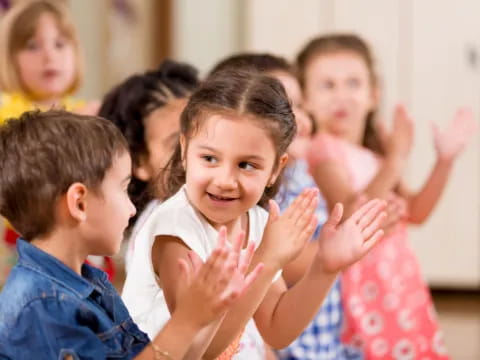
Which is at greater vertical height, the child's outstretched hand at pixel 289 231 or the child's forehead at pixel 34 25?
the child's forehead at pixel 34 25

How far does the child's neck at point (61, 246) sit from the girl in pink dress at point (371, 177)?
4.35ft

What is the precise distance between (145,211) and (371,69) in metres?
1.31

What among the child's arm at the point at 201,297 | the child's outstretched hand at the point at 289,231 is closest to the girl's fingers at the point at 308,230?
the child's outstretched hand at the point at 289,231

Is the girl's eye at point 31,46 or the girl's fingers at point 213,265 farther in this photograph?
the girl's eye at point 31,46

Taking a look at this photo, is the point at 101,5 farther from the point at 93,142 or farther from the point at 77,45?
the point at 93,142

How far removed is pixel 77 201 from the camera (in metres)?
1.32

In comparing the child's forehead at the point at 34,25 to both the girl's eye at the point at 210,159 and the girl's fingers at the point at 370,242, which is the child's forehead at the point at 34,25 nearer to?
the girl's eye at the point at 210,159

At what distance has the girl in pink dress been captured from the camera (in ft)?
8.96

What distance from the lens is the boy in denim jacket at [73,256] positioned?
1260mm

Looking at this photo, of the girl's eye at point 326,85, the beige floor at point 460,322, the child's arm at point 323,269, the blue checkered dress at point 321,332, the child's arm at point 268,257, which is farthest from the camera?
the beige floor at point 460,322

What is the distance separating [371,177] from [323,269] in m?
1.35

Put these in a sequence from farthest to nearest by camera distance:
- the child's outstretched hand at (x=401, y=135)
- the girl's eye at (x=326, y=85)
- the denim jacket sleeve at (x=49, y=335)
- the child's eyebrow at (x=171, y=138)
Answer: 1. the girl's eye at (x=326, y=85)
2. the child's outstretched hand at (x=401, y=135)
3. the child's eyebrow at (x=171, y=138)
4. the denim jacket sleeve at (x=49, y=335)

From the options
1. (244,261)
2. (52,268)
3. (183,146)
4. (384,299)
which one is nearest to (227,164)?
(183,146)

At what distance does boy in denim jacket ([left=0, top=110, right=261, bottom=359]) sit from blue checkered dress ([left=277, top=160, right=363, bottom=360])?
44.1 inches
